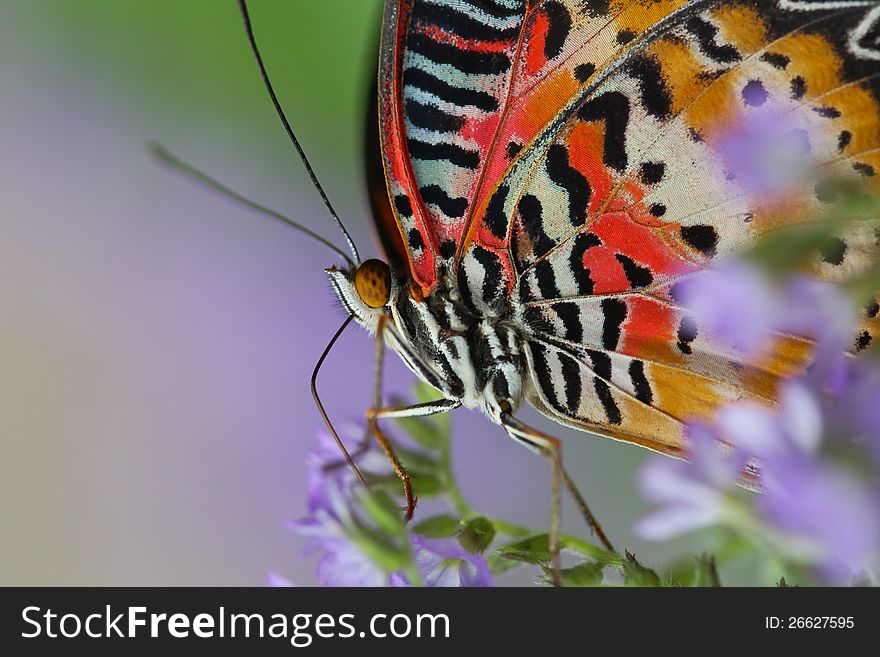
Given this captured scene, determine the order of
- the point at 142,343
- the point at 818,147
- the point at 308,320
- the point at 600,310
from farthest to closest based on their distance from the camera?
the point at 142,343, the point at 308,320, the point at 600,310, the point at 818,147

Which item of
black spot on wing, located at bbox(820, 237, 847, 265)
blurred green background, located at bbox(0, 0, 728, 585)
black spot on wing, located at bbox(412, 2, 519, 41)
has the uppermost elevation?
blurred green background, located at bbox(0, 0, 728, 585)

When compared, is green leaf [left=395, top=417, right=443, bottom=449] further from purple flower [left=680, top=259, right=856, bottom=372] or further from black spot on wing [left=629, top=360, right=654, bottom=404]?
purple flower [left=680, top=259, right=856, bottom=372]

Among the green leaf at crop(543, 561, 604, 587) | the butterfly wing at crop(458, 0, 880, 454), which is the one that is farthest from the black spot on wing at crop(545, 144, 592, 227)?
the green leaf at crop(543, 561, 604, 587)

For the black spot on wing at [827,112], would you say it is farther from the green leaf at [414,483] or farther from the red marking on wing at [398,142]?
the green leaf at [414,483]

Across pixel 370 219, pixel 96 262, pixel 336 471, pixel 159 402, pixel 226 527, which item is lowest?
pixel 336 471

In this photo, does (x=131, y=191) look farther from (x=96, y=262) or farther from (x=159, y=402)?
(x=159, y=402)

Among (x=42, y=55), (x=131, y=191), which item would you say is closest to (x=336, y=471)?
(x=131, y=191)

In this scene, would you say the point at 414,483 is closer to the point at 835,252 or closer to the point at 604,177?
the point at 604,177
